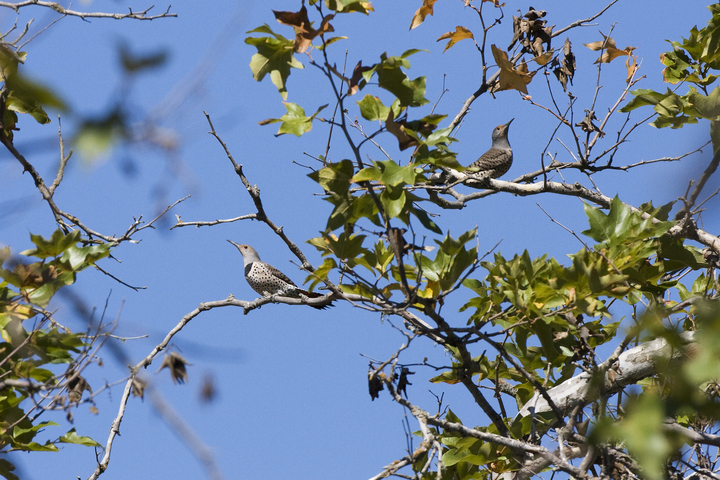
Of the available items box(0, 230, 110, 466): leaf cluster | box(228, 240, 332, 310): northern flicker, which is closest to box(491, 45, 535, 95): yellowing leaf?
box(0, 230, 110, 466): leaf cluster

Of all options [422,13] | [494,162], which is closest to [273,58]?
[422,13]

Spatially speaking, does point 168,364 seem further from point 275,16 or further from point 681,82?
point 681,82

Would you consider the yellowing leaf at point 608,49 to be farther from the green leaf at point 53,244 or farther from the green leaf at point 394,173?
the green leaf at point 53,244

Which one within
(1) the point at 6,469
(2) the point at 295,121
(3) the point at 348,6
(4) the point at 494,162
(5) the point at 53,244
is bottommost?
(1) the point at 6,469

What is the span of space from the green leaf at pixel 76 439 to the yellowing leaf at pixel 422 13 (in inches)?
138

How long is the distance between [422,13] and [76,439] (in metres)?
3.66

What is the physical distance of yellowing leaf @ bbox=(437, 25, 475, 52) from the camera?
15.9 ft

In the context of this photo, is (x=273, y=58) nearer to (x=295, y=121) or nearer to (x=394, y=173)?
(x=295, y=121)

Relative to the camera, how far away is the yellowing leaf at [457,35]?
15.9ft

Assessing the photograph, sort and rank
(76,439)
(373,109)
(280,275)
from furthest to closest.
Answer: (280,275)
(76,439)
(373,109)

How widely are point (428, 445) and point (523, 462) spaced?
1285mm

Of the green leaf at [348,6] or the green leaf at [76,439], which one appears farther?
the green leaf at [76,439]

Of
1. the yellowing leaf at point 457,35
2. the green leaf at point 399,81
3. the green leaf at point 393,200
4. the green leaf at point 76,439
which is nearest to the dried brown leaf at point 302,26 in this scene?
the green leaf at point 399,81

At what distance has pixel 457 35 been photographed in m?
4.88
